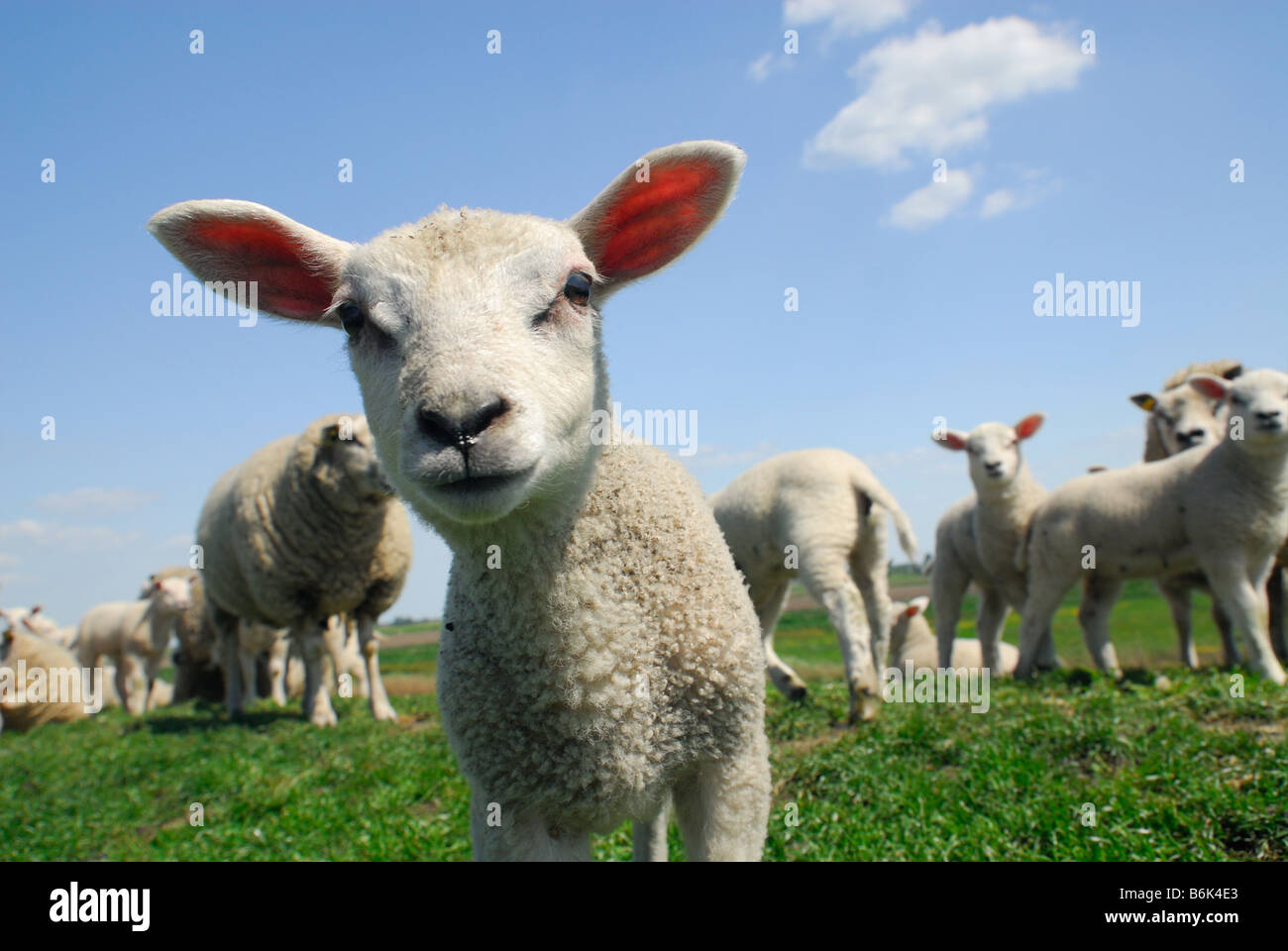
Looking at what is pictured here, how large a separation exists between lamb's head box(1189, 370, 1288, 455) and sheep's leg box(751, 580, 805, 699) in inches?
148

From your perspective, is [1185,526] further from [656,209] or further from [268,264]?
[268,264]

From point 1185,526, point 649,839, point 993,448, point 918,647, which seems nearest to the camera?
point 649,839

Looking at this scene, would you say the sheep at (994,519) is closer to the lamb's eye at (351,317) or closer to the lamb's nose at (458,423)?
the lamb's eye at (351,317)

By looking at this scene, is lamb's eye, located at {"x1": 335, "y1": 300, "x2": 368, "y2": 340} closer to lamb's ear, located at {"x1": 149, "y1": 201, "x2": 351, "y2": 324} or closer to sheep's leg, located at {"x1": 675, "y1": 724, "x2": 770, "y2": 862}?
lamb's ear, located at {"x1": 149, "y1": 201, "x2": 351, "y2": 324}

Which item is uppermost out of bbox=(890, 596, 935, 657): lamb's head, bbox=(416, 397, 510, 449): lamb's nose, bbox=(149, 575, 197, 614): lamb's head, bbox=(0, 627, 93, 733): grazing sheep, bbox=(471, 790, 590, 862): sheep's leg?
bbox=(416, 397, 510, 449): lamb's nose

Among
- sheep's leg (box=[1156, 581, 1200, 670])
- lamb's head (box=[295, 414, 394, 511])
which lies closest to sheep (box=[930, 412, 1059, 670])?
sheep's leg (box=[1156, 581, 1200, 670])

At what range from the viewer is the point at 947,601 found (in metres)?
10.6

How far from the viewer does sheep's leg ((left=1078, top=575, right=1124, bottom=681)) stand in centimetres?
834

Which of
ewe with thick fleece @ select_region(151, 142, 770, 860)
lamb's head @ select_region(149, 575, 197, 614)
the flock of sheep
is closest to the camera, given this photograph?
the flock of sheep

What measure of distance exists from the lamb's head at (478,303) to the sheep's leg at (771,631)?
485 cm

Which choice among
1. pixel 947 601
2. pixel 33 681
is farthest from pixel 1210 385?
pixel 33 681

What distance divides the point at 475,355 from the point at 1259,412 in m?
6.96
